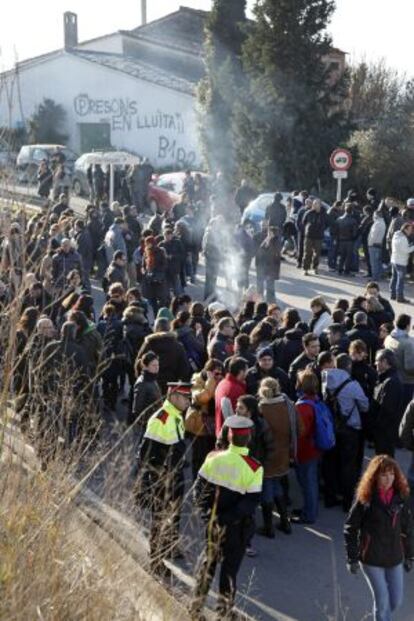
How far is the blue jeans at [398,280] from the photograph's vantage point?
19.2 meters

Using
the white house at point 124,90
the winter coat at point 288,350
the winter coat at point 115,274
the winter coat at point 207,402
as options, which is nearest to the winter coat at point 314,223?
the winter coat at point 115,274

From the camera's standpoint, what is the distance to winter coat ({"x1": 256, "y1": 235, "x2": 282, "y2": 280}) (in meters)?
18.5

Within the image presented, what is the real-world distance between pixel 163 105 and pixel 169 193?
16.2m

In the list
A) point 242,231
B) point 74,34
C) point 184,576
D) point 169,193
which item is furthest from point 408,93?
point 184,576

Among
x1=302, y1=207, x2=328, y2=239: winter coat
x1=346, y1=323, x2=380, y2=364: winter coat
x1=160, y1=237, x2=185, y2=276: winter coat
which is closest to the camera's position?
x1=346, y1=323, x2=380, y2=364: winter coat

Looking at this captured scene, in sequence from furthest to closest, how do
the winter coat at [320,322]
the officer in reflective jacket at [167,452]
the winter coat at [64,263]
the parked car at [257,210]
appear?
the parked car at [257,210] < the winter coat at [64,263] < the winter coat at [320,322] < the officer in reflective jacket at [167,452]

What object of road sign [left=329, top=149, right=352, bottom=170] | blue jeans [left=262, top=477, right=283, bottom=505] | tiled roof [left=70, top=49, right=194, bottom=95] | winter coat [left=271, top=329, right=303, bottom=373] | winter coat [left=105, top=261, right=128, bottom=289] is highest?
tiled roof [left=70, top=49, right=194, bottom=95]

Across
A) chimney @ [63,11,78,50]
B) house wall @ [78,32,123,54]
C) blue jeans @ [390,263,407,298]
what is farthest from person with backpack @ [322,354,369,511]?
chimney @ [63,11,78,50]

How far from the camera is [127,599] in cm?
634

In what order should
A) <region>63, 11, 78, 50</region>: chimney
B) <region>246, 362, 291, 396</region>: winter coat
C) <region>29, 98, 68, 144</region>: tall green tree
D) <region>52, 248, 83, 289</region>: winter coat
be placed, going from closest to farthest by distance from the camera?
<region>246, 362, 291, 396</region>: winter coat, <region>52, 248, 83, 289</region>: winter coat, <region>29, 98, 68, 144</region>: tall green tree, <region>63, 11, 78, 50</region>: chimney

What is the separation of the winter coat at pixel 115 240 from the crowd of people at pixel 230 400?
2307mm

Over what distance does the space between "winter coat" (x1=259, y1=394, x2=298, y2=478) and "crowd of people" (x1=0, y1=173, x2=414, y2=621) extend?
0.01 m

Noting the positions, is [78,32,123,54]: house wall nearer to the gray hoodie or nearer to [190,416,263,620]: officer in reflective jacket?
the gray hoodie

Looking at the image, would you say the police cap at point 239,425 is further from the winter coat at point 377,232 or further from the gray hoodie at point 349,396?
the winter coat at point 377,232
